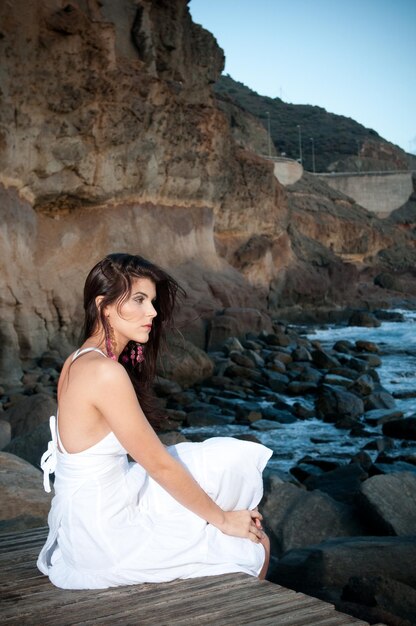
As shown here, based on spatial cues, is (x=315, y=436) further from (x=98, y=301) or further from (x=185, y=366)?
(x=98, y=301)

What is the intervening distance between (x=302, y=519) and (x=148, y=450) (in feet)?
11.3

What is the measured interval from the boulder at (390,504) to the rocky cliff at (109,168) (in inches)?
387

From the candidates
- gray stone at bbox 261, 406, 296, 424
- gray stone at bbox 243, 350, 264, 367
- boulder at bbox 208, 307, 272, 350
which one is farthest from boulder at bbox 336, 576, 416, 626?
boulder at bbox 208, 307, 272, 350

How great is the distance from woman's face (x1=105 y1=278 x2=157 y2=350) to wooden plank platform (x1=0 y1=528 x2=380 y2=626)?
1022 mm

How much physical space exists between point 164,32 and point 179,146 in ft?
20.0

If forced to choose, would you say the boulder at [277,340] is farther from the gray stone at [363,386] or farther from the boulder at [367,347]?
the gray stone at [363,386]

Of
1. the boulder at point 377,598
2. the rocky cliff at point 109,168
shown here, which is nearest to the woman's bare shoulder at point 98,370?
the boulder at point 377,598

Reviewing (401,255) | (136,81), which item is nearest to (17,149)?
(136,81)

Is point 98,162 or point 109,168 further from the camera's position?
point 109,168

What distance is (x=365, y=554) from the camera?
4.68m

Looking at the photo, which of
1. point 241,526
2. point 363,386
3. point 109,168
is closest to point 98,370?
point 241,526

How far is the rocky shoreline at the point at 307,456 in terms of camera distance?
4602 mm

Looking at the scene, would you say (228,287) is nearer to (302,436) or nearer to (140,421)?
(302,436)

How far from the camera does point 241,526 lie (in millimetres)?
3094
